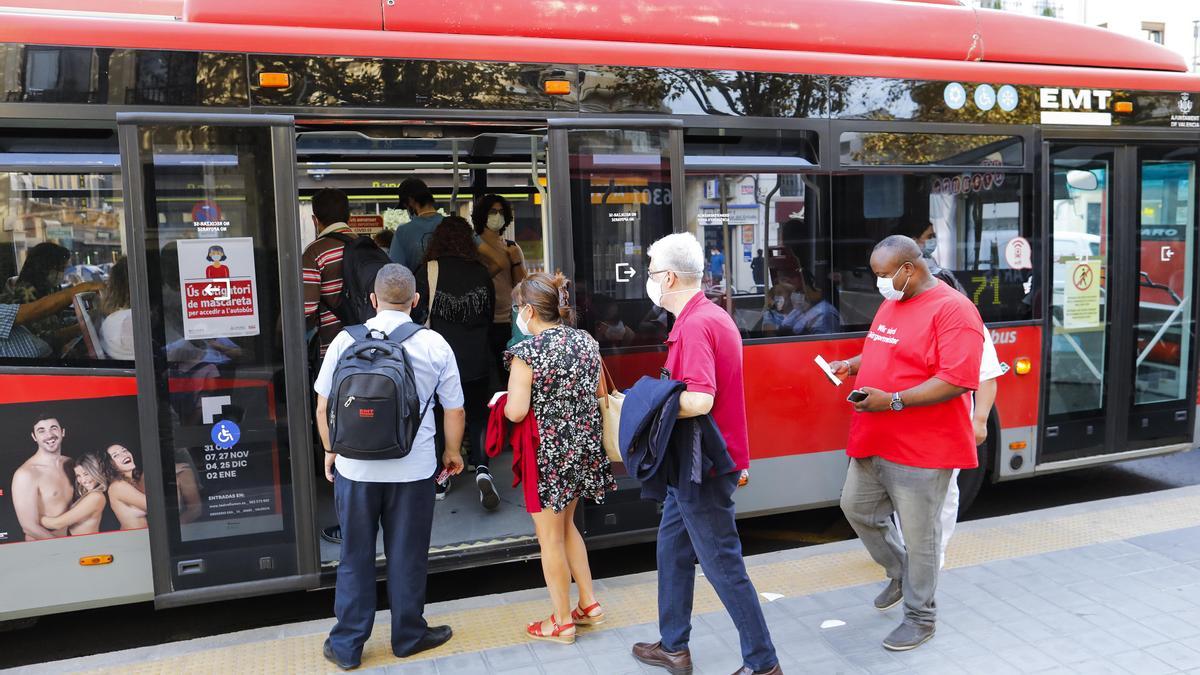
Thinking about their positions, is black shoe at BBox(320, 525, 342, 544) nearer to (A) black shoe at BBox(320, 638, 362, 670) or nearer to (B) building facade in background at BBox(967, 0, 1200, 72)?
(A) black shoe at BBox(320, 638, 362, 670)

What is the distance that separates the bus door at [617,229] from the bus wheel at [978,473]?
7.45 ft

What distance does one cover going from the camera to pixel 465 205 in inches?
309

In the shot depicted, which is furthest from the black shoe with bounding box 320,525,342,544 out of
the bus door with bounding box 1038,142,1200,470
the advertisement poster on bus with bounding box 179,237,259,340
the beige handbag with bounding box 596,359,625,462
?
the bus door with bounding box 1038,142,1200,470

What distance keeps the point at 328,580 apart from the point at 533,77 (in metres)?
2.69

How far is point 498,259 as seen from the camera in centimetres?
638

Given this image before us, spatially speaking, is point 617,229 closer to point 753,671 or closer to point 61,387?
point 753,671

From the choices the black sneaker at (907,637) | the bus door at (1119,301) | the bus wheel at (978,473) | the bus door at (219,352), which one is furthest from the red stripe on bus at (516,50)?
the black sneaker at (907,637)

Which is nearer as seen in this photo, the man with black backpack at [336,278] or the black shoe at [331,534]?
the black shoe at [331,534]

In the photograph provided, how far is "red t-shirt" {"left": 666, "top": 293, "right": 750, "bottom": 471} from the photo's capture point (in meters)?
3.50

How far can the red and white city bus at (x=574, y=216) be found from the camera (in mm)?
4137

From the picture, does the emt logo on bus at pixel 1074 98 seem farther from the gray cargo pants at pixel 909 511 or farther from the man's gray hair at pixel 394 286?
the man's gray hair at pixel 394 286

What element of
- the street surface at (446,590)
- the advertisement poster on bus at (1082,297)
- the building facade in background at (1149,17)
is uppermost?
the building facade in background at (1149,17)

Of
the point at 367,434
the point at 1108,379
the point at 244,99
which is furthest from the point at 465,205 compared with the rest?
the point at 1108,379

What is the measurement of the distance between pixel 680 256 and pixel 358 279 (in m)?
2.24
